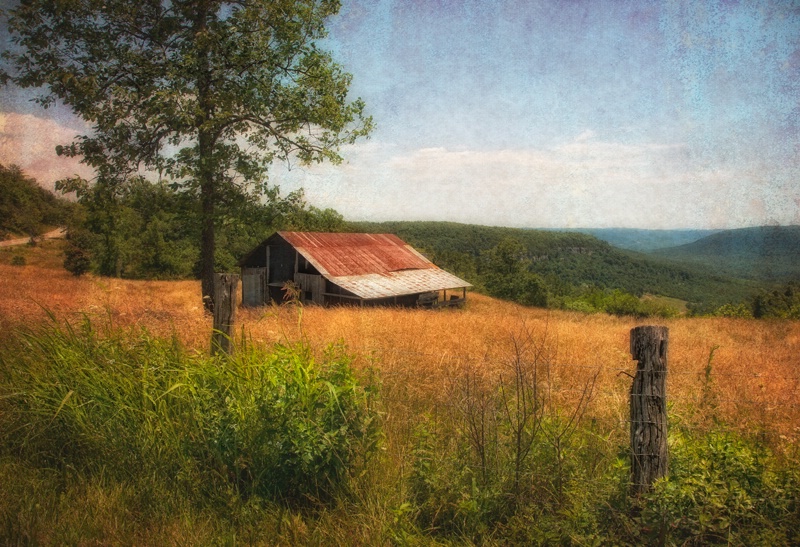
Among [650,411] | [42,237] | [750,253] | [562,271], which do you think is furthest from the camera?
[562,271]

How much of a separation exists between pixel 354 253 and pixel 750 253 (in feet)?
224

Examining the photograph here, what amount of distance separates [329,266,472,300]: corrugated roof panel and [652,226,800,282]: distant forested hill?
2891 cm

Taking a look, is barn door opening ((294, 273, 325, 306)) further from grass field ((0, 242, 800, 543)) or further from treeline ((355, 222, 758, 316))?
treeline ((355, 222, 758, 316))

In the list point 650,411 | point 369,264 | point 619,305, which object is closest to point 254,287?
point 369,264

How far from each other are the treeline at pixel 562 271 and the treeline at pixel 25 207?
29.6 meters

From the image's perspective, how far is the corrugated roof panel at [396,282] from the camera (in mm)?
22000

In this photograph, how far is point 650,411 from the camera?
112 inches

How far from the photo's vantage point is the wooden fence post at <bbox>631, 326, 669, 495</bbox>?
2.82 m

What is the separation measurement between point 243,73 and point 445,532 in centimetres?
1530

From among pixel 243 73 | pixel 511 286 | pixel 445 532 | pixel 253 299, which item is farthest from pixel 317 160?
pixel 511 286

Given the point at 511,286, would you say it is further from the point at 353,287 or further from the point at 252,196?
the point at 252,196

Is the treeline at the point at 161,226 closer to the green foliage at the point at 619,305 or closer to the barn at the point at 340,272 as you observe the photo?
the barn at the point at 340,272

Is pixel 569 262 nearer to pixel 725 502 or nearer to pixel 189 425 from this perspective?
pixel 725 502

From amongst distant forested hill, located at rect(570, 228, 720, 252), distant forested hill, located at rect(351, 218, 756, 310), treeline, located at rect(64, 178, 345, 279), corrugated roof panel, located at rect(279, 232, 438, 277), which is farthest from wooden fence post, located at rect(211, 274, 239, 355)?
distant forested hill, located at rect(570, 228, 720, 252)
